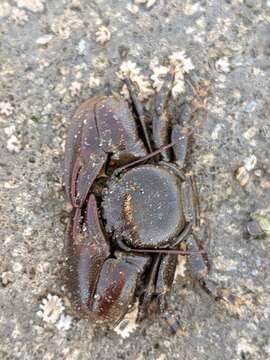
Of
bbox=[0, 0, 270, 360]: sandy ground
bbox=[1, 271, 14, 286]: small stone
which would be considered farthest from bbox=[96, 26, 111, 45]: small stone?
bbox=[1, 271, 14, 286]: small stone

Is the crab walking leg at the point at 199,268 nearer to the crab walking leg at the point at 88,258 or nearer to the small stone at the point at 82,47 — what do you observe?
the crab walking leg at the point at 88,258

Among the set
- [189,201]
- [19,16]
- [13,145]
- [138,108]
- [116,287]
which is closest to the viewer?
[116,287]

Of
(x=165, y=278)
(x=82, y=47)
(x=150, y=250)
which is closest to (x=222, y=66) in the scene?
(x=82, y=47)

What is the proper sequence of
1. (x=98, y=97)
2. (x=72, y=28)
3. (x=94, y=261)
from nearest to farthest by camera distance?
(x=94, y=261)
(x=98, y=97)
(x=72, y=28)

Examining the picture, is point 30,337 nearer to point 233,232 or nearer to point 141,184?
point 141,184

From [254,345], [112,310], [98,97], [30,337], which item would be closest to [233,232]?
[254,345]

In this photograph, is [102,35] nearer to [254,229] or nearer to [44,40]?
[44,40]

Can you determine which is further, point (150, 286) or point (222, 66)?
point (222, 66)
